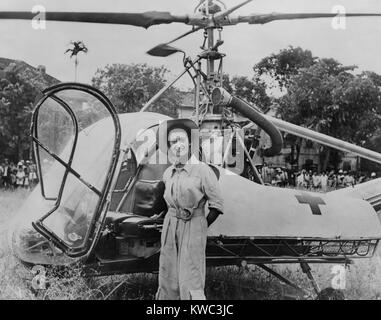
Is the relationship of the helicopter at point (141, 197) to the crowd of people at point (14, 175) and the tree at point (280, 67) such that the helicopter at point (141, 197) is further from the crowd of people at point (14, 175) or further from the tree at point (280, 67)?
the crowd of people at point (14, 175)

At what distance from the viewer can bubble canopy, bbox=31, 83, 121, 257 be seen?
4.64 metres

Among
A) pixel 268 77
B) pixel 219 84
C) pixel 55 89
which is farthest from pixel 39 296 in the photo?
pixel 268 77

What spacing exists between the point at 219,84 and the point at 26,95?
973 cm

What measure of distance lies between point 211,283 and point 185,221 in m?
2.44

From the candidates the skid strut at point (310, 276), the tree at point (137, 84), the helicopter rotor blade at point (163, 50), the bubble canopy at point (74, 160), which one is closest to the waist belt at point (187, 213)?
the bubble canopy at point (74, 160)

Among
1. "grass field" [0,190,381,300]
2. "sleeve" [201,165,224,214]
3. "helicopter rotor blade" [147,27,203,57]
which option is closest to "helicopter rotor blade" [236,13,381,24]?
"helicopter rotor blade" [147,27,203,57]

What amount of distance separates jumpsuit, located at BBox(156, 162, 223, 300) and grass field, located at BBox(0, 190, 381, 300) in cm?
92

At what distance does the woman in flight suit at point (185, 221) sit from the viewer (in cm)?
436

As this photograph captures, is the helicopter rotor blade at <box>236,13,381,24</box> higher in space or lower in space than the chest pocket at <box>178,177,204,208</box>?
higher

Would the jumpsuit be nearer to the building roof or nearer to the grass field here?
the grass field

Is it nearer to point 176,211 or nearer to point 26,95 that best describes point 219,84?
point 176,211

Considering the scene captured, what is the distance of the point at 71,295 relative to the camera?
4.71 m

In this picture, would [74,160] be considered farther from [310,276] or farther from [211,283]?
[310,276]

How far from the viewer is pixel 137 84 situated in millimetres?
21797
